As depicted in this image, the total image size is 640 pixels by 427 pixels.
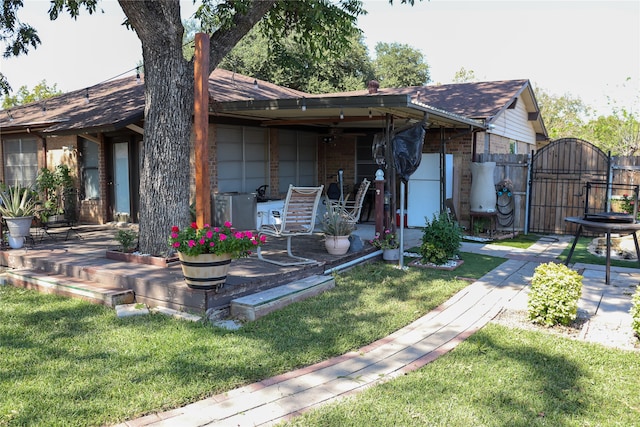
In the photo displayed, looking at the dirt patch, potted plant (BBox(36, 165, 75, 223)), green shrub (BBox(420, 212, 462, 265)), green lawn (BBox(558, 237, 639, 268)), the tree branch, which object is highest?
the tree branch

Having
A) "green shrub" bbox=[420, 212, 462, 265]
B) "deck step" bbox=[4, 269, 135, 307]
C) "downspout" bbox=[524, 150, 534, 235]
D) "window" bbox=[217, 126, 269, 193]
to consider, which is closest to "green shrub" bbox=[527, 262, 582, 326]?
"green shrub" bbox=[420, 212, 462, 265]

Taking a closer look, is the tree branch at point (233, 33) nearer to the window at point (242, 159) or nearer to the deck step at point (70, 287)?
the window at point (242, 159)

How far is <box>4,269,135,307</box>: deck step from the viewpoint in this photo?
5250mm

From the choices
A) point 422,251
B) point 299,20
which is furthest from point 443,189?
point 299,20

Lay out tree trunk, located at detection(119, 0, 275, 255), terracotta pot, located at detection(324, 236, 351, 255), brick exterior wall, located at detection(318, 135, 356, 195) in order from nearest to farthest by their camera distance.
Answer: tree trunk, located at detection(119, 0, 275, 255) < terracotta pot, located at detection(324, 236, 351, 255) < brick exterior wall, located at detection(318, 135, 356, 195)

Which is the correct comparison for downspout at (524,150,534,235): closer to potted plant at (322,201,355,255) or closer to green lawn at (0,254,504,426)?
potted plant at (322,201,355,255)

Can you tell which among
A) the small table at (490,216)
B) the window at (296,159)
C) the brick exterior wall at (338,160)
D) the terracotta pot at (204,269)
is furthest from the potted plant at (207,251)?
the brick exterior wall at (338,160)

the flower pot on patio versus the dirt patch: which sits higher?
the flower pot on patio

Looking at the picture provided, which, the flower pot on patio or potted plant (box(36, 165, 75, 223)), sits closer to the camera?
the flower pot on patio

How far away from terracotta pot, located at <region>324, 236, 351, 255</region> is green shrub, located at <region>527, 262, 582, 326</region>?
9.17 feet

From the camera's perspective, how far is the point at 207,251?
4730mm

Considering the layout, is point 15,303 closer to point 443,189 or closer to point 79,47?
point 443,189

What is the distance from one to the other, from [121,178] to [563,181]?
9.51 metres

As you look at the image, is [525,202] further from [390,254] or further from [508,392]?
[508,392]
